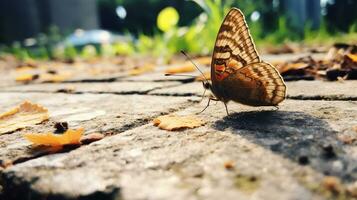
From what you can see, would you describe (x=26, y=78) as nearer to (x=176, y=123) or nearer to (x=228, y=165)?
(x=176, y=123)

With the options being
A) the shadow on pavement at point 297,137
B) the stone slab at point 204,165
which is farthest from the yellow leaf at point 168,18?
the stone slab at point 204,165

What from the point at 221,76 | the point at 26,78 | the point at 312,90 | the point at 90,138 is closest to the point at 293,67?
the point at 312,90

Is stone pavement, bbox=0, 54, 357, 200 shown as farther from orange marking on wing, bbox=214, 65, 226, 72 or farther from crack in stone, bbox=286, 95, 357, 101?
orange marking on wing, bbox=214, 65, 226, 72

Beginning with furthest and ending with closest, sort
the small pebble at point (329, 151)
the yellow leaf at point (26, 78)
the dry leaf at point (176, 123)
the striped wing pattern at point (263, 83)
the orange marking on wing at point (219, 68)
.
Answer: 1. the yellow leaf at point (26, 78)
2. the orange marking on wing at point (219, 68)
3. the striped wing pattern at point (263, 83)
4. the dry leaf at point (176, 123)
5. the small pebble at point (329, 151)

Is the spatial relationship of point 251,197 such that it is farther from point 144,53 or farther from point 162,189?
point 144,53

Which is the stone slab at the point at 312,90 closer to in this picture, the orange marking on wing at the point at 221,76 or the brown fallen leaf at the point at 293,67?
the brown fallen leaf at the point at 293,67

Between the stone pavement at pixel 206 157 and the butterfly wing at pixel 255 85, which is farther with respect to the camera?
the butterfly wing at pixel 255 85

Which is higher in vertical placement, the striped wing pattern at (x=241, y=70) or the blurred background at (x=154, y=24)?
the blurred background at (x=154, y=24)
